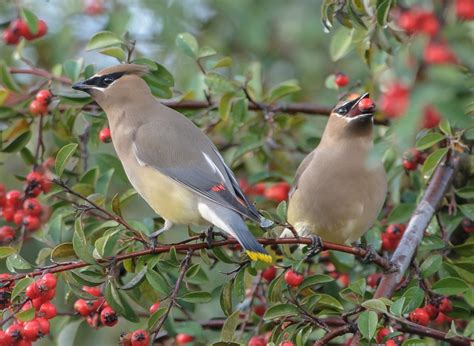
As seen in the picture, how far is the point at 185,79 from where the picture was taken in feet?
16.7

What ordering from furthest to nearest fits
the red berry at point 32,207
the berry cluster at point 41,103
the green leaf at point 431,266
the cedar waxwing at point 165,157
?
the berry cluster at point 41,103
the red berry at point 32,207
the cedar waxwing at point 165,157
the green leaf at point 431,266

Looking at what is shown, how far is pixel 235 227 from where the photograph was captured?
111 inches

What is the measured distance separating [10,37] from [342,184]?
150 cm

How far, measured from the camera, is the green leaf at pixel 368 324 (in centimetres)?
245

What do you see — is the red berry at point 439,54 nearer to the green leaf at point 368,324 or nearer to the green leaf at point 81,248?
the green leaf at point 368,324

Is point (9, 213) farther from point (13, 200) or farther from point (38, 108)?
point (38, 108)

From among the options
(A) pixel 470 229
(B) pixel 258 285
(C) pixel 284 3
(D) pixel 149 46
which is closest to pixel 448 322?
(A) pixel 470 229

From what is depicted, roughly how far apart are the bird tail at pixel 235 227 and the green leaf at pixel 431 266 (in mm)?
556

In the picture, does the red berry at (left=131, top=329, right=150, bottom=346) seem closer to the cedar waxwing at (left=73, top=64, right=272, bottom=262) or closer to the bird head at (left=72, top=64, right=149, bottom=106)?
the cedar waxwing at (left=73, top=64, right=272, bottom=262)

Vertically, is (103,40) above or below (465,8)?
below

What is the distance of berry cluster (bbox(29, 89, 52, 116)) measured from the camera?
340cm

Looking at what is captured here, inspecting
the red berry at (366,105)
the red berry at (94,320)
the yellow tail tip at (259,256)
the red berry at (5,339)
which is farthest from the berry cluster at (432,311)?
the red berry at (5,339)

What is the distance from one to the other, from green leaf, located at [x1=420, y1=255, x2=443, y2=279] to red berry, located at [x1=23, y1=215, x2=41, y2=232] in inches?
53.7

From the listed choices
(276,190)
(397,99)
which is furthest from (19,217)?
(397,99)
